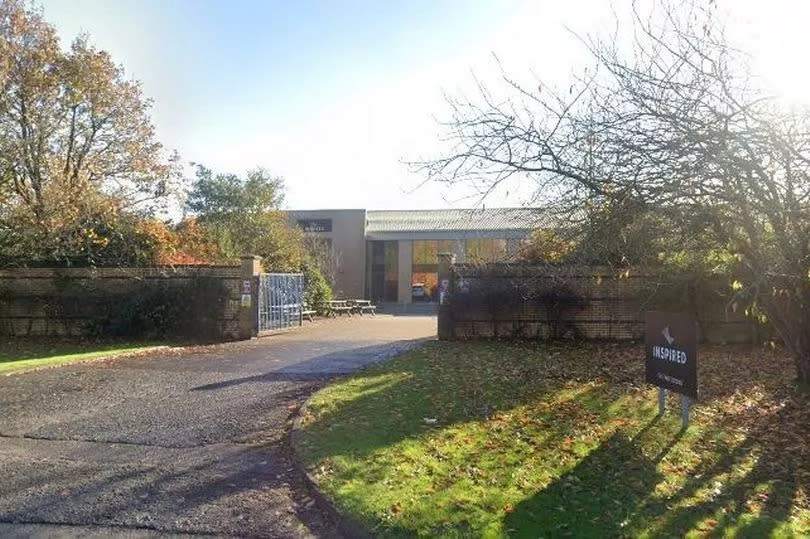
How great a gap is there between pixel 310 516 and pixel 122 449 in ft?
9.68

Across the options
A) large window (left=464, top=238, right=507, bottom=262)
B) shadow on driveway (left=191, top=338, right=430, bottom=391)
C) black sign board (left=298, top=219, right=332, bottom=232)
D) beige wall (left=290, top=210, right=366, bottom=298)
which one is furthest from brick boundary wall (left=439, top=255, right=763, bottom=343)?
black sign board (left=298, top=219, right=332, bottom=232)

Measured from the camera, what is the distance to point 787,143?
19.6ft

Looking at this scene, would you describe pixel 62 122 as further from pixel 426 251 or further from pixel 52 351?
pixel 426 251

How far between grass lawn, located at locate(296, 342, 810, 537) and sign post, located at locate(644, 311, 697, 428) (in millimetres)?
525

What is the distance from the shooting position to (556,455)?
6.75 metres

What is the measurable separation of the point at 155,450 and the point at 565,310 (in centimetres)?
1198

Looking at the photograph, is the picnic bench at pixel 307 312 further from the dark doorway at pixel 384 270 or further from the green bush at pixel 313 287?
the dark doorway at pixel 384 270

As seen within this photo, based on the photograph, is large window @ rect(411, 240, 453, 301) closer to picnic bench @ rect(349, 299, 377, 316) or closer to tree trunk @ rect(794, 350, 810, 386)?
picnic bench @ rect(349, 299, 377, 316)

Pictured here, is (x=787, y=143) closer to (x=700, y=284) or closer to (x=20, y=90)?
(x=700, y=284)

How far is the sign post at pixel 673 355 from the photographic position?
7.42m

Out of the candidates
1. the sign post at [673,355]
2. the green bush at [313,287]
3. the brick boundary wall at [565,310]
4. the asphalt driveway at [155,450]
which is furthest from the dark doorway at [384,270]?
the sign post at [673,355]

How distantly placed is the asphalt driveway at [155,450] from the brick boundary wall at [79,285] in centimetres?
573

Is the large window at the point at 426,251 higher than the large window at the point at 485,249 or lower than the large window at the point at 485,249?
higher

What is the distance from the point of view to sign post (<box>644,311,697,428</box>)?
7418 millimetres
